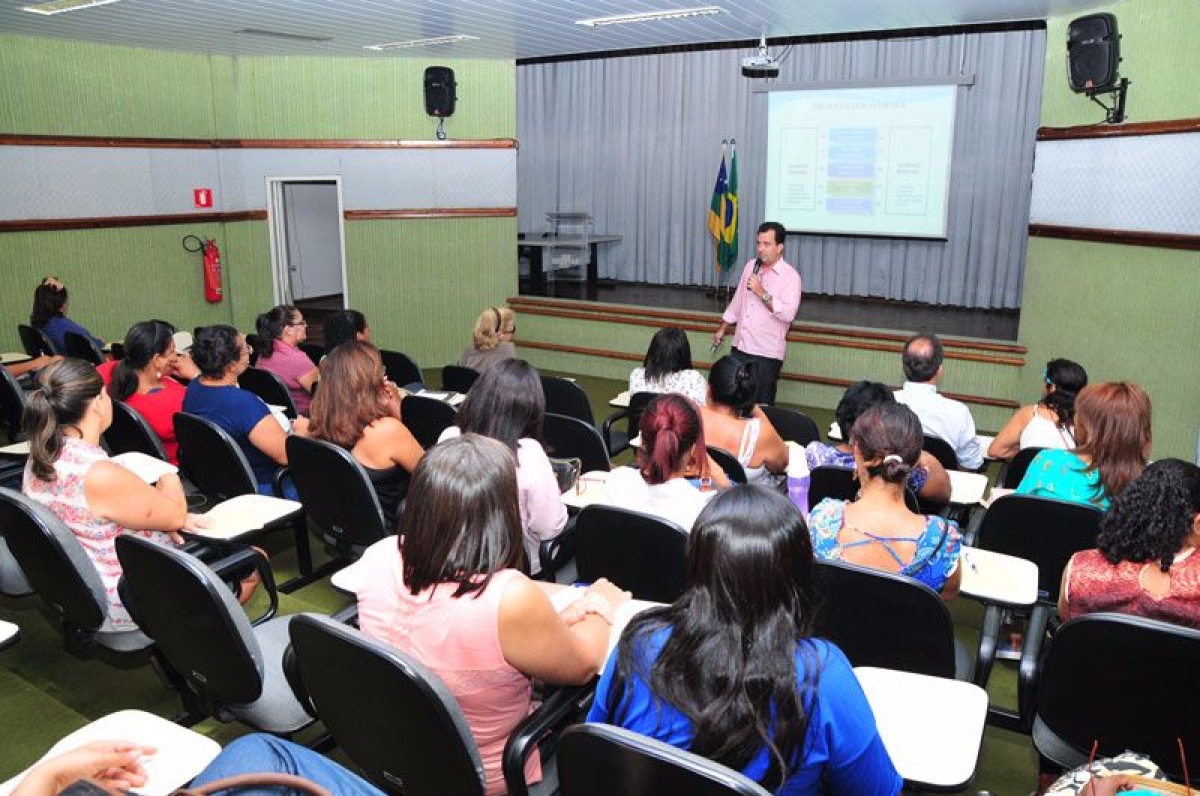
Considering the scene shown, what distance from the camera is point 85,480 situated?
2682 mm

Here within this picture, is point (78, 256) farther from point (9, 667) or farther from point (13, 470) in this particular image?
point (9, 667)

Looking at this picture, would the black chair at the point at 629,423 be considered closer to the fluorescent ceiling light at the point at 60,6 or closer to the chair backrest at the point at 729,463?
the chair backrest at the point at 729,463

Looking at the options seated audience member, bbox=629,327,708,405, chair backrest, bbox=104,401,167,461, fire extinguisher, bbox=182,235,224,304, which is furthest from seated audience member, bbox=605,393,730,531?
fire extinguisher, bbox=182,235,224,304

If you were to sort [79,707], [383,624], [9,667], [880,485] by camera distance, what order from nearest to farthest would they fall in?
1. [383,624]
2. [880,485]
3. [79,707]
4. [9,667]

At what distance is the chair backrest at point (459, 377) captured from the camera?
5062 mm

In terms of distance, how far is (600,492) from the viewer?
330 centimetres

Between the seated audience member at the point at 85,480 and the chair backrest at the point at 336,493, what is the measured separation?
1.84ft

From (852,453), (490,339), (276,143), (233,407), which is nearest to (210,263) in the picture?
(276,143)

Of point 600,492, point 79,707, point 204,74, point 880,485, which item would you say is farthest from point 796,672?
point 204,74

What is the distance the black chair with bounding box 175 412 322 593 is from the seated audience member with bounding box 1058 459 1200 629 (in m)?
2.67

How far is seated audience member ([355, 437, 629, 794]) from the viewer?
1836 mm

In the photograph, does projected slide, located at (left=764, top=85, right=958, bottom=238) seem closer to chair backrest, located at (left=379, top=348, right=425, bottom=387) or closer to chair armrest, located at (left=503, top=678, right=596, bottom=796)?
chair backrest, located at (left=379, top=348, right=425, bottom=387)

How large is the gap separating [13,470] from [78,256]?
422 cm

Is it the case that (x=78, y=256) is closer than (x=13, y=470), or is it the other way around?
(x=13, y=470)
